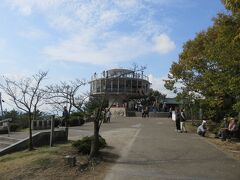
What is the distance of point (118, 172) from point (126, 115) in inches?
1630

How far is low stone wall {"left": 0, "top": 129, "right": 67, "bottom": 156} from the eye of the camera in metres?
17.3

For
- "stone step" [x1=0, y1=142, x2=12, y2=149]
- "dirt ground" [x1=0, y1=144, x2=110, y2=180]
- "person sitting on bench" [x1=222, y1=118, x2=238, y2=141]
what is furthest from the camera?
"person sitting on bench" [x1=222, y1=118, x2=238, y2=141]

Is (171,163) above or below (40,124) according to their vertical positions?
below

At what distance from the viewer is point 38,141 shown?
1867 cm

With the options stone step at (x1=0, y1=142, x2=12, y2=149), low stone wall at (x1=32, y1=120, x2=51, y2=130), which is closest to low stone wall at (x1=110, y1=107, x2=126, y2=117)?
low stone wall at (x1=32, y1=120, x2=51, y2=130)

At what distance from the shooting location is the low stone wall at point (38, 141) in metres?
17.3

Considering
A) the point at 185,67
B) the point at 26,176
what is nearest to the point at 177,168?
the point at 26,176

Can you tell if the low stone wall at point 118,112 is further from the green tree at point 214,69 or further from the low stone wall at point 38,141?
the low stone wall at point 38,141

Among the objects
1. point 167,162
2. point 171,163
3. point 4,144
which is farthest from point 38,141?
point 171,163

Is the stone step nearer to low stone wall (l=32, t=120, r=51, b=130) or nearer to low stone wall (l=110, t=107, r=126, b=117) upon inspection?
Answer: low stone wall (l=32, t=120, r=51, b=130)

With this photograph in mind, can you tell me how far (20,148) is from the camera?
700 inches

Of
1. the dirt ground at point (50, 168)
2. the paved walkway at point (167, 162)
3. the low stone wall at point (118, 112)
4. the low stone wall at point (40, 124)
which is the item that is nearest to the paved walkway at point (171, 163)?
the paved walkway at point (167, 162)

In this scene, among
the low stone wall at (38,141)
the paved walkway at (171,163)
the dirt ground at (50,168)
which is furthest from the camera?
the low stone wall at (38,141)

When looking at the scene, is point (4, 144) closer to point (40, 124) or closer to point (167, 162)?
point (40, 124)
